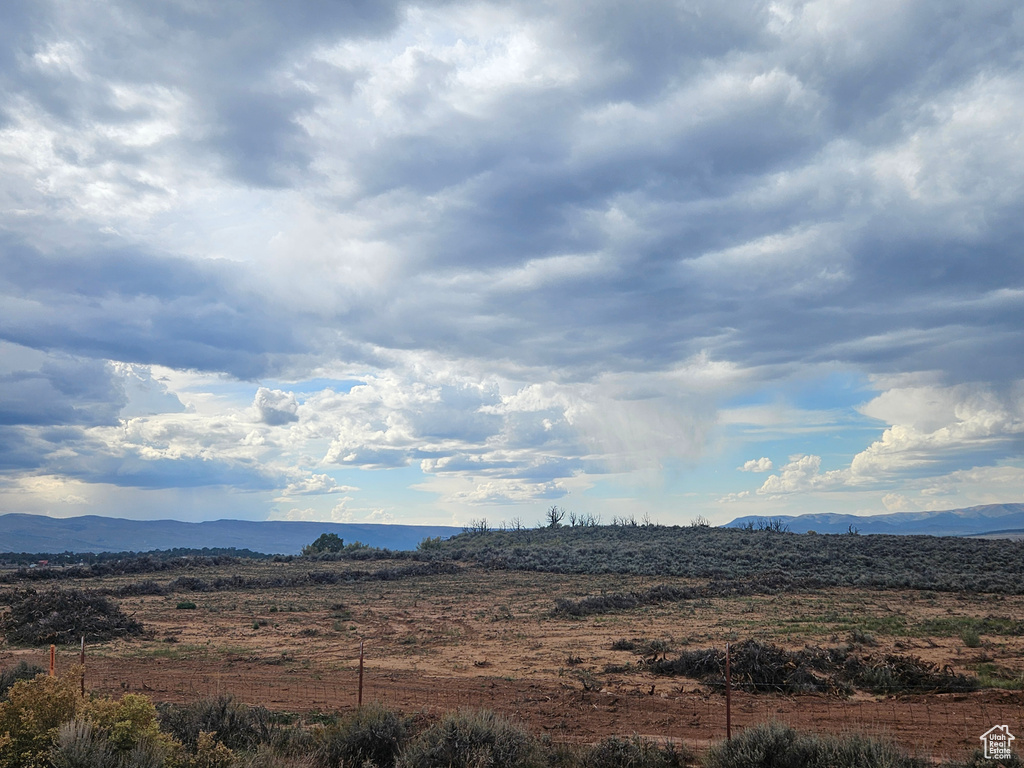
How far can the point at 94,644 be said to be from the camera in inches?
899

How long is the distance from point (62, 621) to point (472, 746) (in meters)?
22.3

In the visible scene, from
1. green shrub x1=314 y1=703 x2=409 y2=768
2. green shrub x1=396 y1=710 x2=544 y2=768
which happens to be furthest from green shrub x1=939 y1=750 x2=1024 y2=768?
green shrub x1=314 y1=703 x2=409 y2=768

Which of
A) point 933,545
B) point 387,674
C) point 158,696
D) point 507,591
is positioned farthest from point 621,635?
point 933,545

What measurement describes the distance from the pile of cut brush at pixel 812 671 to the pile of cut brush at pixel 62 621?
1947 cm

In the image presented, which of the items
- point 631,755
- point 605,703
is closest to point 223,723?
point 631,755

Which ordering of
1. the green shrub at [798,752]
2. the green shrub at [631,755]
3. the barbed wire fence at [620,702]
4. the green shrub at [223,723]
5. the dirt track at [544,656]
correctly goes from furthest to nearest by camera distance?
the dirt track at [544,656] → the barbed wire fence at [620,702] → the green shrub at [223,723] → the green shrub at [631,755] → the green shrub at [798,752]

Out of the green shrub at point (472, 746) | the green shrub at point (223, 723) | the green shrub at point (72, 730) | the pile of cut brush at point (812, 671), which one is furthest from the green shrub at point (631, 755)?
the pile of cut brush at point (812, 671)

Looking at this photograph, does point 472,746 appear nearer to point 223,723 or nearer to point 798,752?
point 223,723

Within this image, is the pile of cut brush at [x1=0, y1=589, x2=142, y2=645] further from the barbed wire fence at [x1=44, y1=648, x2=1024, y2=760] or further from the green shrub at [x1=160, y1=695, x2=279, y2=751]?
the green shrub at [x1=160, y1=695, x2=279, y2=751]

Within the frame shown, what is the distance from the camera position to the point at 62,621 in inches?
977

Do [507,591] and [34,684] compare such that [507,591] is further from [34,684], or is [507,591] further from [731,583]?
[34,684]

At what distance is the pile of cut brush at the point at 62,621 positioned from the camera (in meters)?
23.7

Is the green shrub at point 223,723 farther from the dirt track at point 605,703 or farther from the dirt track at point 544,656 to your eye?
the dirt track at point 544,656

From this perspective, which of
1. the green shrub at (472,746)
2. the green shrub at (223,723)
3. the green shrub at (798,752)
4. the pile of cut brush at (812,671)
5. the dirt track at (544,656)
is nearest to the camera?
the green shrub at (798,752)
